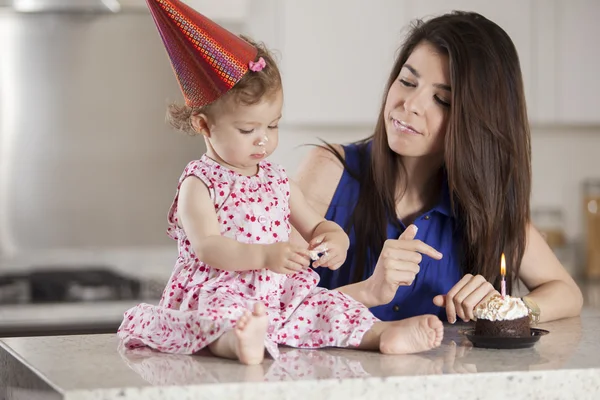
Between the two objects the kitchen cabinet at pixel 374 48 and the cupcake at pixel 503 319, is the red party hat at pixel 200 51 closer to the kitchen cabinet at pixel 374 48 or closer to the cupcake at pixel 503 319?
the cupcake at pixel 503 319

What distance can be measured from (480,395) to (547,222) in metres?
2.96

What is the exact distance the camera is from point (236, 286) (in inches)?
49.6

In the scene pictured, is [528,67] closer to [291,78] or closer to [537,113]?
[537,113]

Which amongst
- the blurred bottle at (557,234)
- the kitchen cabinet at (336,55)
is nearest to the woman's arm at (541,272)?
the kitchen cabinet at (336,55)

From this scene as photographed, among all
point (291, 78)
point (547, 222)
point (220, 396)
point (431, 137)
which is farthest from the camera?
point (547, 222)

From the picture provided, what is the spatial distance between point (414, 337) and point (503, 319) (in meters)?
0.15

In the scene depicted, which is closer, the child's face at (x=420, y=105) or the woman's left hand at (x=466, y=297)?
the woman's left hand at (x=466, y=297)

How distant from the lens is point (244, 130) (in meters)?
1.24

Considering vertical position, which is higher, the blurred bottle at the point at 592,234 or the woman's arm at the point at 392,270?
the woman's arm at the point at 392,270

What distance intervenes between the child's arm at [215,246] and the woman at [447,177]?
567mm

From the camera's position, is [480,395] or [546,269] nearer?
[480,395]

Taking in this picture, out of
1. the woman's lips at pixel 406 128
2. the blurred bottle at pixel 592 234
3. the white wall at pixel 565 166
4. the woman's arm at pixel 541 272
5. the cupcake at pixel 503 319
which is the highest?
the woman's lips at pixel 406 128

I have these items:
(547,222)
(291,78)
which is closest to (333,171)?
(291,78)

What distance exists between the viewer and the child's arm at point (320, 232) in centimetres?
126
